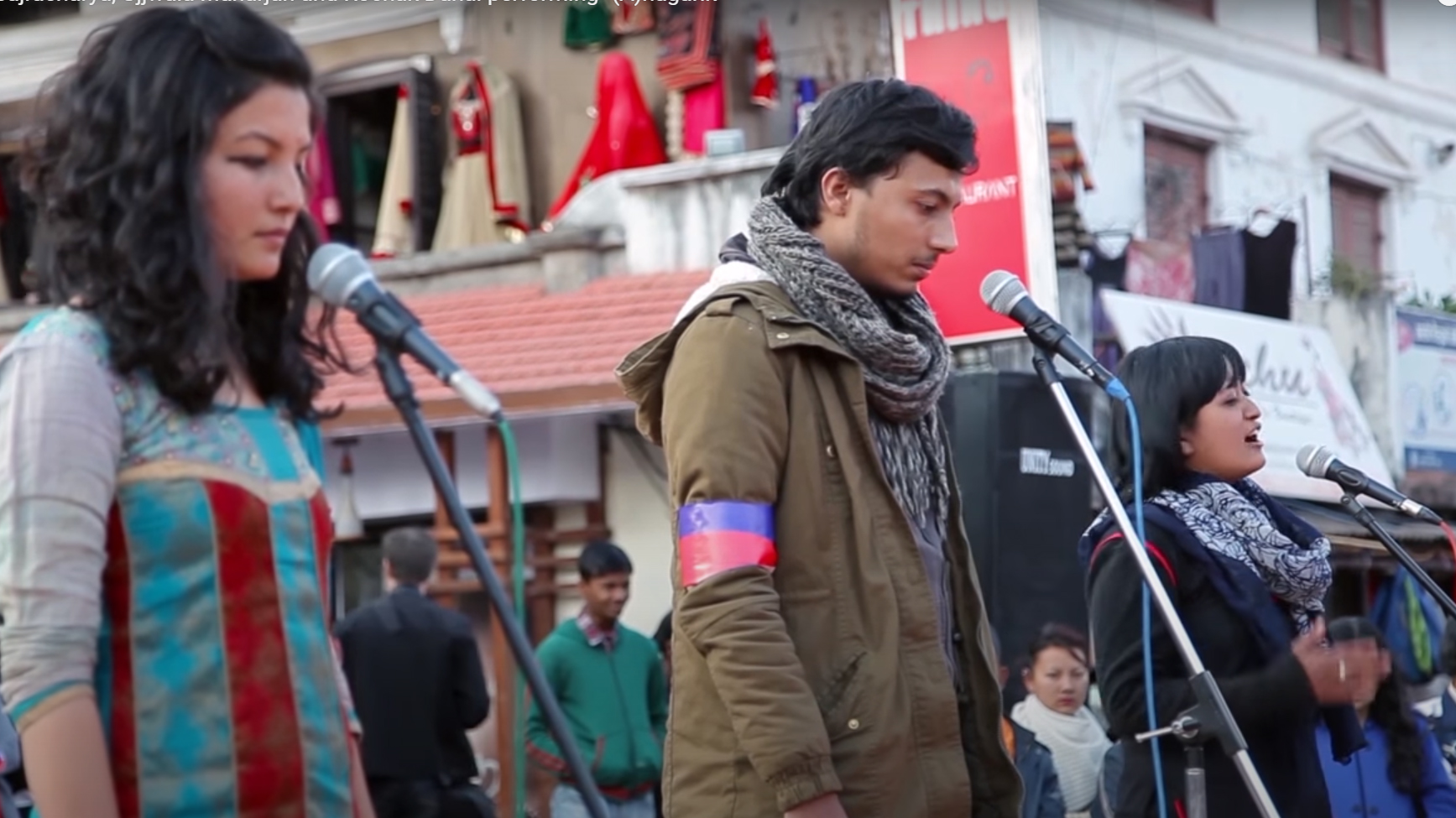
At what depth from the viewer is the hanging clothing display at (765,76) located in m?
14.6

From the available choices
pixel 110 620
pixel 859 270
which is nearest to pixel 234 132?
pixel 110 620

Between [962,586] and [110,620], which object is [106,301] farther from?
[962,586]

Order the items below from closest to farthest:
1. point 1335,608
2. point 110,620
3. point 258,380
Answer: point 110,620, point 258,380, point 1335,608

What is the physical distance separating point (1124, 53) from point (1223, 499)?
11.8 metres

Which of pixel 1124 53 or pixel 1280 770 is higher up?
pixel 1124 53

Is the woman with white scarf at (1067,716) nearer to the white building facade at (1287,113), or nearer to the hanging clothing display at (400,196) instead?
the white building facade at (1287,113)

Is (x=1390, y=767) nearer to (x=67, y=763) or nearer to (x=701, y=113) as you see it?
(x=67, y=763)

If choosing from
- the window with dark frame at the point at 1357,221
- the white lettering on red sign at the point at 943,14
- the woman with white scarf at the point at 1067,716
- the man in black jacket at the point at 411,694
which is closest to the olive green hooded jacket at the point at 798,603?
the man in black jacket at the point at 411,694

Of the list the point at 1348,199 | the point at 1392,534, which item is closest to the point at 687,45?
the point at 1392,534

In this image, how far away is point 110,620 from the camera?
2.71 m

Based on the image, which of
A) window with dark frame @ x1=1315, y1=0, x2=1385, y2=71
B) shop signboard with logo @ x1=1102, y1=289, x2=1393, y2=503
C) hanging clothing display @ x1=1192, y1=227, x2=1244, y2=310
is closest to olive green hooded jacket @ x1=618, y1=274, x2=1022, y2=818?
shop signboard with logo @ x1=1102, y1=289, x2=1393, y2=503

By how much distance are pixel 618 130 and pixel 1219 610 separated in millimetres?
10533

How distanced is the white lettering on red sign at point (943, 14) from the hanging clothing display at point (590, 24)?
117 inches

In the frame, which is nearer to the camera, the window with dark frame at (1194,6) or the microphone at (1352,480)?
the microphone at (1352,480)
